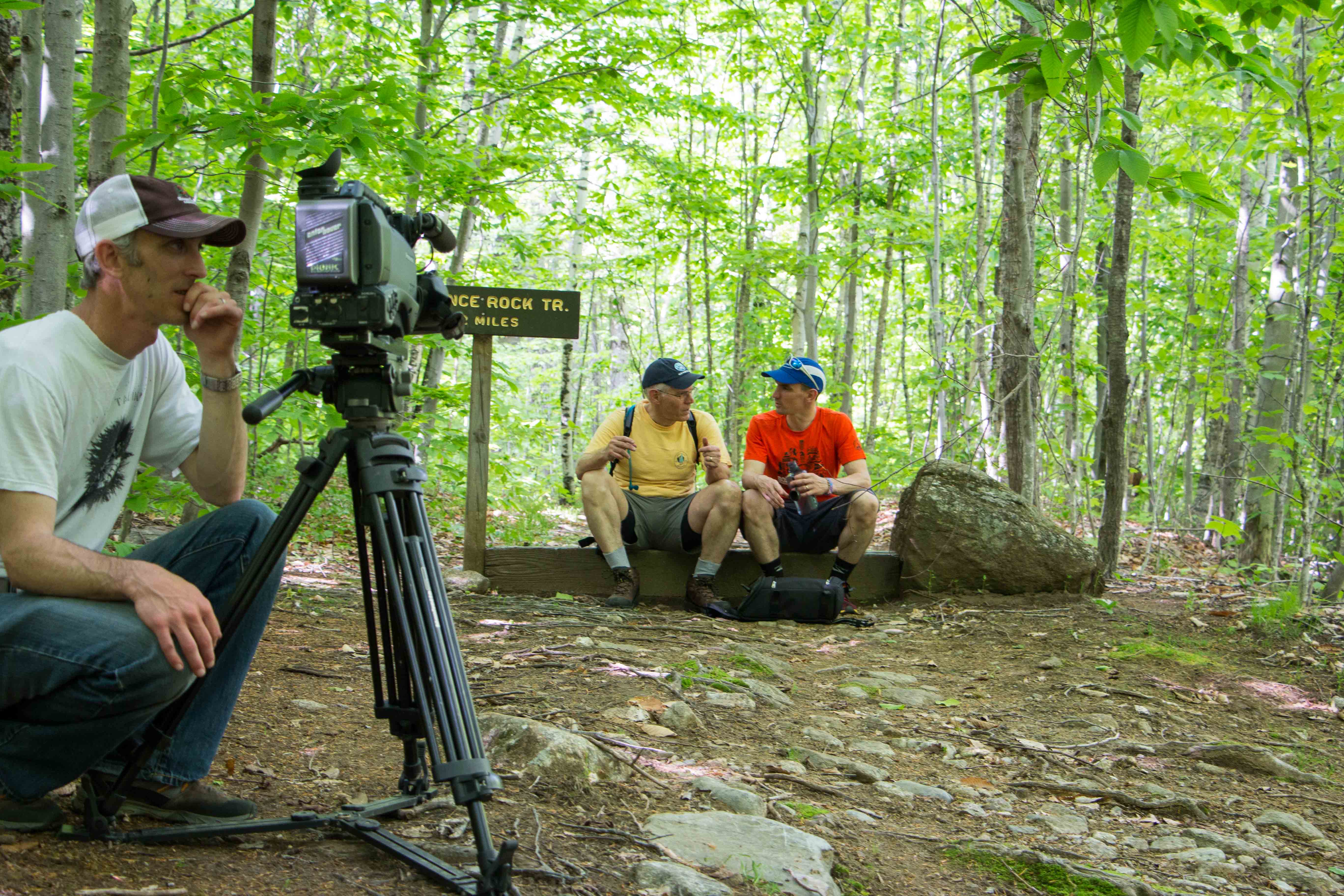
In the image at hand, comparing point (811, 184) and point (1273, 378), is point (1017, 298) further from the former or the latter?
point (811, 184)

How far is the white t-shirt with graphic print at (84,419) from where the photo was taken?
177cm

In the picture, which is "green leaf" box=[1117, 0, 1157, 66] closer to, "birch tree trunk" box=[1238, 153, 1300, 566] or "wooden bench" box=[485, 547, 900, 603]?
"wooden bench" box=[485, 547, 900, 603]

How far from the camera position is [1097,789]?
2934 millimetres

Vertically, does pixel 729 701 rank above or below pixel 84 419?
below

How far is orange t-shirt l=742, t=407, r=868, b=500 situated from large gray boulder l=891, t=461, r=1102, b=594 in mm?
648

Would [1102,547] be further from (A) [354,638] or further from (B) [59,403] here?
(B) [59,403]

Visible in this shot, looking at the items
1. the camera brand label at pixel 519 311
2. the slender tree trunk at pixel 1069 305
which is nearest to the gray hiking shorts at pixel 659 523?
the camera brand label at pixel 519 311

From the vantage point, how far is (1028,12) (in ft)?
8.91

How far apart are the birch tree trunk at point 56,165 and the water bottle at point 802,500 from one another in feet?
12.6

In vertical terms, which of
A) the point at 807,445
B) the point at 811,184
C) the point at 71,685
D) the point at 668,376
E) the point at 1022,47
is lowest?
the point at 71,685

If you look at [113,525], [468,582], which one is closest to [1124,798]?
[113,525]

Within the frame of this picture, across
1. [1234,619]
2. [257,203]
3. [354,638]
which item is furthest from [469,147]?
[1234,619]

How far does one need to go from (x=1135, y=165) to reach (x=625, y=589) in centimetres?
372

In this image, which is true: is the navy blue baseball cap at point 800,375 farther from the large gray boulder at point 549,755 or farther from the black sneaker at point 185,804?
the black sneaker at point 185,804
